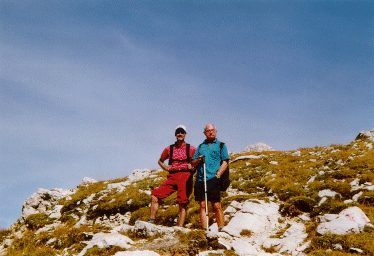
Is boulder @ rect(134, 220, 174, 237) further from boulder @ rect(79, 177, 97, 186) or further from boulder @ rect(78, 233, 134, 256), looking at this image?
boulder @ rect(79, 177, 97, 186)

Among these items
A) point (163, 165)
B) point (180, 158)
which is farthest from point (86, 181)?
point (180, 158)

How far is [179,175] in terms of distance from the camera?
7863mm

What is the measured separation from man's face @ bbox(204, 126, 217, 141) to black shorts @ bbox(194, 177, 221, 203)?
1.26 meters

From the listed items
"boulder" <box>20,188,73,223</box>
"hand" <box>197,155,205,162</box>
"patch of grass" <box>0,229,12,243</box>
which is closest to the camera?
"hand" <box>197,155,205,162</box>

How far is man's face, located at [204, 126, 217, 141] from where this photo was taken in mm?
7705

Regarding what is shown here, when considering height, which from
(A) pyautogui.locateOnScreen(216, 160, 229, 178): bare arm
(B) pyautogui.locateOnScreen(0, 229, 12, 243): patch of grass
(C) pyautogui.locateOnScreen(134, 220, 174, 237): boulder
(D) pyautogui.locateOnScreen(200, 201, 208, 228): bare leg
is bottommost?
(B) pyautogui.locateOnScreen(0, 229, 12, 243): patch of grass

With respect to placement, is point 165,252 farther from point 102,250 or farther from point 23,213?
point 23,213

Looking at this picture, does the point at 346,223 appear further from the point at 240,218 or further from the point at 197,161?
the point at 197,161

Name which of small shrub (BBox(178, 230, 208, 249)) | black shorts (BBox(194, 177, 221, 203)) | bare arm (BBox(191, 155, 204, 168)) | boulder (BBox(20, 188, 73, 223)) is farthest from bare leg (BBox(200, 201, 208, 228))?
boulder (BBox(20, 188, 73, 223))

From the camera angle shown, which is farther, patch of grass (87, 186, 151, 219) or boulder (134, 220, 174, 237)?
patch of grass (87, 186, 151, 219)

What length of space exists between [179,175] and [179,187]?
38cm

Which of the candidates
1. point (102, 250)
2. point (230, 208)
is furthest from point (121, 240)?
point (230, 208)

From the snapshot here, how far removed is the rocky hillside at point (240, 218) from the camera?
607 cm

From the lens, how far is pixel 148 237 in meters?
6.90
